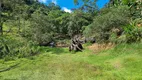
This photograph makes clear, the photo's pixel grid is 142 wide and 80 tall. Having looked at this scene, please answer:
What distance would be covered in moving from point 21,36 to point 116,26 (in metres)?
8.47

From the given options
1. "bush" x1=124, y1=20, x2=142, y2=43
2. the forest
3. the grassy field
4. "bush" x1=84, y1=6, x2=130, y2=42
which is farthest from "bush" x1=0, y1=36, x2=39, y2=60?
"bush" x1=124, y1=20, x2=142, y2=43

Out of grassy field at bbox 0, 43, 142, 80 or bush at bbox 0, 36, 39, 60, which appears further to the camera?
bush at bbox 0, 36, 39, 60

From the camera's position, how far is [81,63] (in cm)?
1159

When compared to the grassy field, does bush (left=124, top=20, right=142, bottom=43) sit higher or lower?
higher

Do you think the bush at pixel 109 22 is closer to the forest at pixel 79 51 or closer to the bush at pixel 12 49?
the forest at pixel 79 51

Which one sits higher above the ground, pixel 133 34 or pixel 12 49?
pixel 133 34

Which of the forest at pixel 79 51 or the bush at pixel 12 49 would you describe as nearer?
the forest at pixel 79 51

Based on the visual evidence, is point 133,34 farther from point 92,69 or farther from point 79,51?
point 92,69

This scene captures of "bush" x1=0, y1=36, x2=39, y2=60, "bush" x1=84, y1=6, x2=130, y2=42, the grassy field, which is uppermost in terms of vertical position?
"bush" x1=84, y1=6, x2=130, y2=42

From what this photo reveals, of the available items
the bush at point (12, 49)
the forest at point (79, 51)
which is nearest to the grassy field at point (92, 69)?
the forest at point (79, 51)

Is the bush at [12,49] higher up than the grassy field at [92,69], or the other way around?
the bush at [12,49]

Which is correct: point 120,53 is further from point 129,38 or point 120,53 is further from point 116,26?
point 116,26

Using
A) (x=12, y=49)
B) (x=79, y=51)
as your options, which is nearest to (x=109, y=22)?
(x=79, y=51)

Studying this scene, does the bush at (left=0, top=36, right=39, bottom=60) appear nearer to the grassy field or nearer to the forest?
the forest
